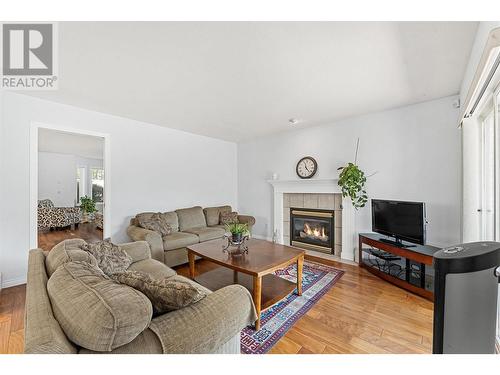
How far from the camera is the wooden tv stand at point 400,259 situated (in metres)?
2.40

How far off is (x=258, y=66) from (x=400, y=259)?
3.15 m

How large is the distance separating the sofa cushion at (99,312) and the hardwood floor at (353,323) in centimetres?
120

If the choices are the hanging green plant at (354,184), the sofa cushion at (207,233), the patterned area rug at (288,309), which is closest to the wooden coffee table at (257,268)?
the patterned area rug at (288,309)

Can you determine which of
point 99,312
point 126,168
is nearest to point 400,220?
point 99,312

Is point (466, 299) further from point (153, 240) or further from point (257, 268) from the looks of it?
point (153, 240)

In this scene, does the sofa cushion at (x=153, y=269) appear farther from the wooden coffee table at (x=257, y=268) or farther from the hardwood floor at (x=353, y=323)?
the hardwood floor at (x=353, y=323)

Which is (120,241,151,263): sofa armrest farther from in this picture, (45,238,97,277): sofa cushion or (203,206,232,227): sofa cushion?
(203,206,232,227): sofa cushion

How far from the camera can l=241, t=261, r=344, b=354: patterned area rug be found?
1705mm

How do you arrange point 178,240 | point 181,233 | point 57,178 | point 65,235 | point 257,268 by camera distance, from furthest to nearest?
point 57,178, point 65,235, point 181,233, point 178,240, point 257,268

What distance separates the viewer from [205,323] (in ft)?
3.45

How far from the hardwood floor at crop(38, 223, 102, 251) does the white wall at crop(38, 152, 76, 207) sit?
6.90 ft
